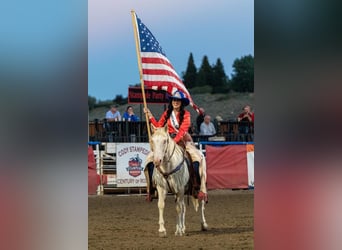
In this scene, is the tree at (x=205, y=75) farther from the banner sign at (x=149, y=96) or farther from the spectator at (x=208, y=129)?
the banner sign at (x=149, y=96)

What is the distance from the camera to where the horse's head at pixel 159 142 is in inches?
122

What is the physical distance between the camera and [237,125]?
544 cm

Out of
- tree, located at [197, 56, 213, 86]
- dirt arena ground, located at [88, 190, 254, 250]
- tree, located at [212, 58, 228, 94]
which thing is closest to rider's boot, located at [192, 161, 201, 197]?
dirt arena ground, located at [88, 190, 254, 250]

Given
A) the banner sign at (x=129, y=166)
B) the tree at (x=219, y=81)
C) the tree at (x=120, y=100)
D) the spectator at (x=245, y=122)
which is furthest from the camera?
the tree at (x=219, y=81)

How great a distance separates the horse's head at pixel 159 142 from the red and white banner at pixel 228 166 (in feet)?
7.91

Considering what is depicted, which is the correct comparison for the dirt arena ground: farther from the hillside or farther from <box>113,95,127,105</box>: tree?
the hillside

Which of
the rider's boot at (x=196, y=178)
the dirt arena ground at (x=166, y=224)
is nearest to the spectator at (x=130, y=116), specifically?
the dirt arena ground at (x=166, y=224)

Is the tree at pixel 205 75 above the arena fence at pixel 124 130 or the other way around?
above

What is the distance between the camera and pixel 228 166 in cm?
572

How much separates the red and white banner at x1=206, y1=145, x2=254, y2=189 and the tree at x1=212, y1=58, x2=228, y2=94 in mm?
1603

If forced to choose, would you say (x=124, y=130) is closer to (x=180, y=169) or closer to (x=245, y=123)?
(x=245, y=123)
